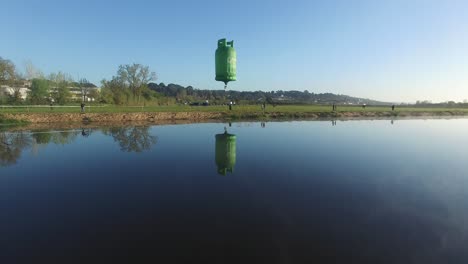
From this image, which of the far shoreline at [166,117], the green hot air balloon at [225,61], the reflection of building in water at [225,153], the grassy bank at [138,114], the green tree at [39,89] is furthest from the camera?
the green tree at [39,89]

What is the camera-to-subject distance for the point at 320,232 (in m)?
6.98

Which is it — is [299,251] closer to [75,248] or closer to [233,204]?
[233,204]

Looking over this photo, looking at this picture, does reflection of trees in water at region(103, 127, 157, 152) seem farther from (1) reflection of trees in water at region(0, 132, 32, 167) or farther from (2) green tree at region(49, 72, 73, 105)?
(2) green tree at region(49, 72, 73, 105)

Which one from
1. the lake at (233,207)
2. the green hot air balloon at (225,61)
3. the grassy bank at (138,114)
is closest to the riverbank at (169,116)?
the grassy bank at (138,114)

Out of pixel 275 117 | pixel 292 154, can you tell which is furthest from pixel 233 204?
pixel 275 117

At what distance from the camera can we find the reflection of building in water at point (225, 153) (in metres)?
13.4

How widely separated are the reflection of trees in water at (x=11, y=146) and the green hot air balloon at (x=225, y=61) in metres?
17.1

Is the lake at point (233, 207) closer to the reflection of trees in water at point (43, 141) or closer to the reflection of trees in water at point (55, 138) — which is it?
the reflection of trees in water at point (43, 141)

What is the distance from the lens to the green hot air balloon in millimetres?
28812

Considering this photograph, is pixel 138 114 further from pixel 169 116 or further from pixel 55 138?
pixel 55 138

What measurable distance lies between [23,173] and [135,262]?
9.54 metres

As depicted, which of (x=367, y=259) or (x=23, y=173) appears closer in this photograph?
(x=367, y=259)

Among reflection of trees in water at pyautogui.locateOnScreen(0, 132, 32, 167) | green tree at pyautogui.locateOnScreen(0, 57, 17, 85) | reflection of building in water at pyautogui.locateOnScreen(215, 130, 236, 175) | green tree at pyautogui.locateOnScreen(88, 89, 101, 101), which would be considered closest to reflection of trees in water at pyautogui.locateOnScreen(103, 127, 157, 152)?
reflection of building in water at pyautogui.locateOnScreen(215, 130, 236, 175)

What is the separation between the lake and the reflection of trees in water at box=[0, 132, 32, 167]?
6.1 inches
